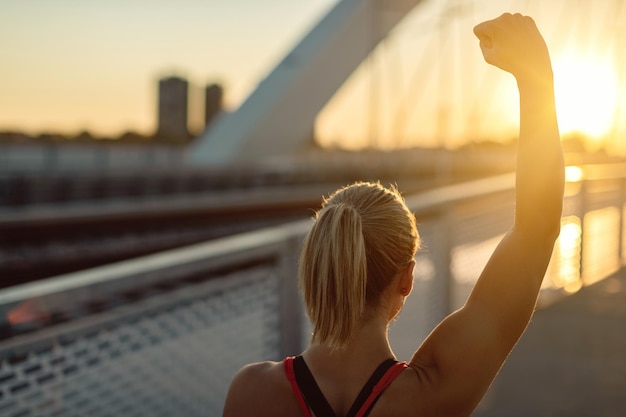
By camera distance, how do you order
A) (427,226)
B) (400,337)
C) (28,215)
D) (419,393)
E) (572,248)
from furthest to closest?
(28,215)
(572,248)
(427,226)
(400,337)
(419,393)

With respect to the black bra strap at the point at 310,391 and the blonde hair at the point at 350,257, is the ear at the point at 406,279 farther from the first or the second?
the black bra strap at the point at 310,391

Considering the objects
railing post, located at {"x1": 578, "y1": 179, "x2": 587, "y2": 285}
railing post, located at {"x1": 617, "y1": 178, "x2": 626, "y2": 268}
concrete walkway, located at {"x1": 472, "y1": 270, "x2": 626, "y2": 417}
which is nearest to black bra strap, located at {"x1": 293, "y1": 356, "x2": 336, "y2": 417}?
concrete walkway, located at {"x1": 472, "y1": 270, "x2": 626, "y2": 417}

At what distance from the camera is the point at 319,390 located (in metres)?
1.35

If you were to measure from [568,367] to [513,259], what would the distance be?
378 cm

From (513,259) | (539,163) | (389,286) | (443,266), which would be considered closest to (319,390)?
(389,286)

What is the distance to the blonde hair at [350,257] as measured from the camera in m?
1.35

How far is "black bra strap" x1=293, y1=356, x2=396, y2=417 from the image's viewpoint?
1332 mm

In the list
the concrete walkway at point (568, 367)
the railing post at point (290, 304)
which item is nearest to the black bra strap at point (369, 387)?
the railing post at point (290, 304)

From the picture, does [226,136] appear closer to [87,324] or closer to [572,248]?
[572,248]

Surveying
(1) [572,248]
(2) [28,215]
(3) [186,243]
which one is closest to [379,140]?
(3) [186,243]

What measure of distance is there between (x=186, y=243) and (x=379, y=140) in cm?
1757

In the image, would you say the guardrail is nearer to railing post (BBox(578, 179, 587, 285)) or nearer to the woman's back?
the woman's back

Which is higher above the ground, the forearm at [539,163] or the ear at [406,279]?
the forearm at [539,163]

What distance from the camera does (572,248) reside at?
692cm
